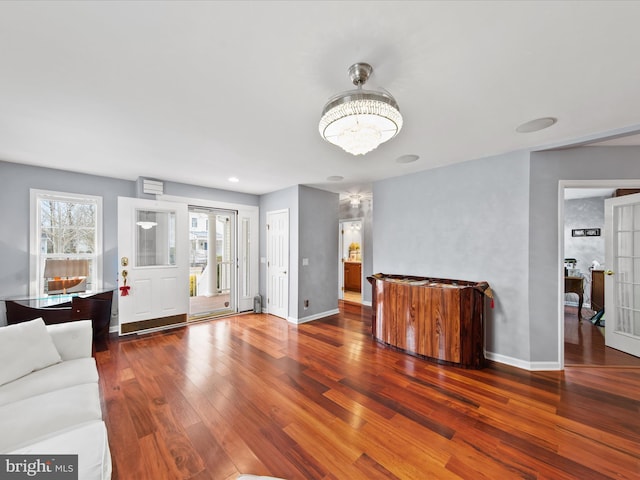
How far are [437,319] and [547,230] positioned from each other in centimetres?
155

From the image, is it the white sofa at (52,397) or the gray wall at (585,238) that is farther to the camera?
the gray wall at (585,238)

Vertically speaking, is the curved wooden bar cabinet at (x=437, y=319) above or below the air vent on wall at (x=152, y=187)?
below

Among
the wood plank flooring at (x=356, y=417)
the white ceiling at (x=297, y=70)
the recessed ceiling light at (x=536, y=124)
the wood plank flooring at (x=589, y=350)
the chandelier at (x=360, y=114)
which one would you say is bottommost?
the wood plank flooring at (x=356, y=417)

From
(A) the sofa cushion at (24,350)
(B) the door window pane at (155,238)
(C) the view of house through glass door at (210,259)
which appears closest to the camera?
(A) the sofa cushion at (24,350)

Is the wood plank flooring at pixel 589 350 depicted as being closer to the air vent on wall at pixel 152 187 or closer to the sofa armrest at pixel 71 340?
the sofa armrest at pixel 71 340

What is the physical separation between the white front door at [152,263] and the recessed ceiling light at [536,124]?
15.6 feet

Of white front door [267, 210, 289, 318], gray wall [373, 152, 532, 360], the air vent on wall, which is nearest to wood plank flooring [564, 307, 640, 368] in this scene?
gray wall [373, 152, 532, 360]

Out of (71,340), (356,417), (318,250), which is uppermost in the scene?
(318,250)

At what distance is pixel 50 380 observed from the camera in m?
1.77

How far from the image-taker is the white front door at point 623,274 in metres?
3.22

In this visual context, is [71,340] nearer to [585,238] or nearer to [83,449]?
[83,449]

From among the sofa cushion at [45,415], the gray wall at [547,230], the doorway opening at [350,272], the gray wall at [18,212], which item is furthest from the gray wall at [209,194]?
the gray wall at [547,230]

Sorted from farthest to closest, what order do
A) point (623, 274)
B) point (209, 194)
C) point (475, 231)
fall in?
point (209, 194), point (623, 274), point (475, 231)

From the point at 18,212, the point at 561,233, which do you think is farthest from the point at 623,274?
the point at 18,212
